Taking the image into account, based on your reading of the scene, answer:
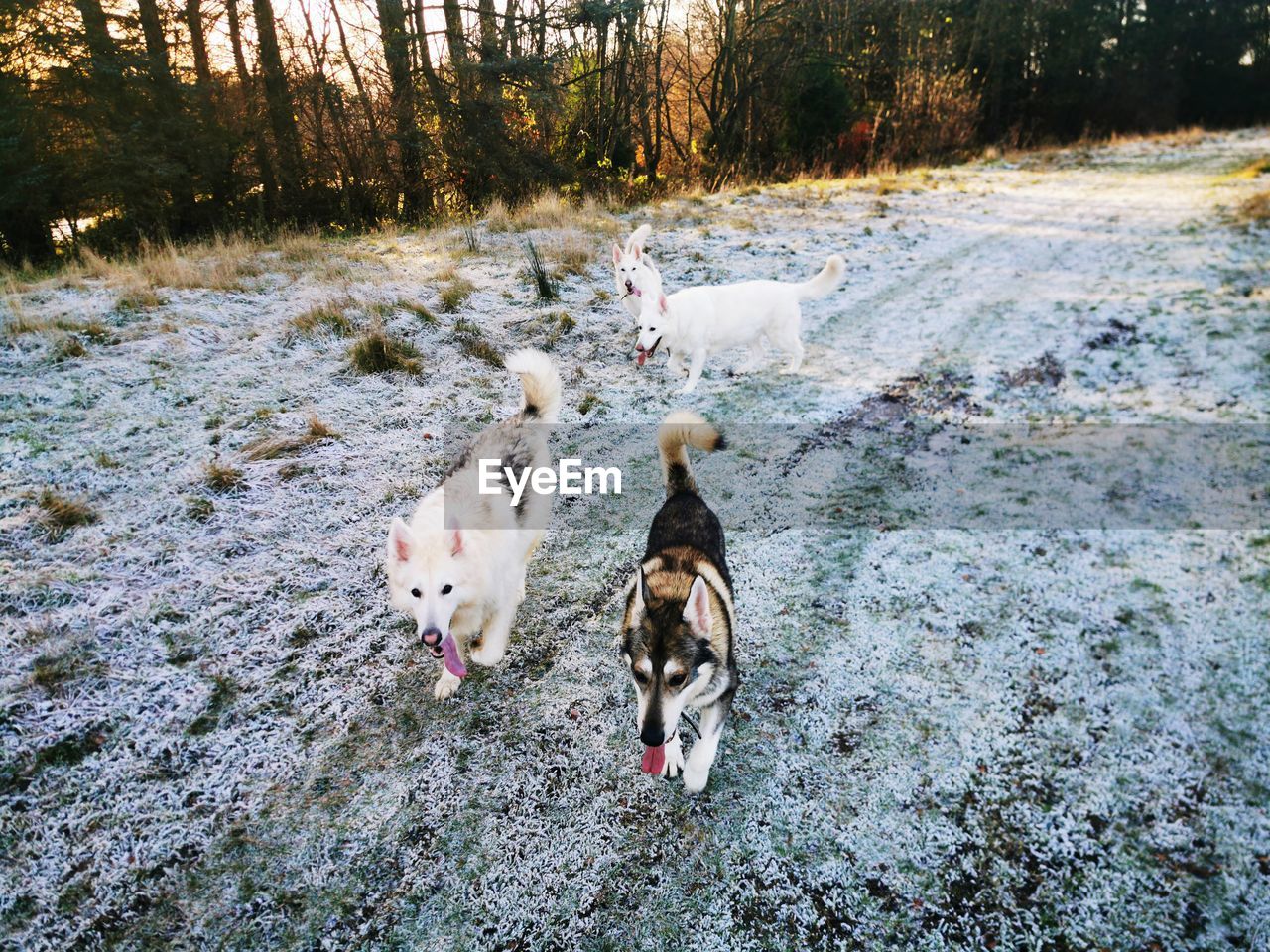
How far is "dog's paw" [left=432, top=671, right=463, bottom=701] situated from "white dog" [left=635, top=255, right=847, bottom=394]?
14.5 feet

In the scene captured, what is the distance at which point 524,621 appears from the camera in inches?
167

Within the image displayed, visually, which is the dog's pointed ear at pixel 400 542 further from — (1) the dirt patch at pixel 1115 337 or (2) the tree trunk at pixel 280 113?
(2) the tree trunk at pixel 280 113

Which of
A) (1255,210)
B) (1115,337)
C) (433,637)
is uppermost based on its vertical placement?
(1255,210)


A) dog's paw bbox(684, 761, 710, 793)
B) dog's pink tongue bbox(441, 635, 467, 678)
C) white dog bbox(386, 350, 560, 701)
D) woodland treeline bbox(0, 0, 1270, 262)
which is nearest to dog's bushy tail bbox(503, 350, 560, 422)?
white dog bbox(386, 350, 560, 701)

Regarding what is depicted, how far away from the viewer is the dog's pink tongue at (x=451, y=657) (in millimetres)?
3455

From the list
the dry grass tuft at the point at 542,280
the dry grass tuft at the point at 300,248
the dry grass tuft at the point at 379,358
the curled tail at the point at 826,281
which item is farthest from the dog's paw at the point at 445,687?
the dry grass tuft at the point at 300,248

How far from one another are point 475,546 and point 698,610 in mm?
1396

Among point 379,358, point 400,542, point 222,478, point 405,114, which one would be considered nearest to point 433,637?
point 400,542

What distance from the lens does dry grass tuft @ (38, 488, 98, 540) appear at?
14.4 ft

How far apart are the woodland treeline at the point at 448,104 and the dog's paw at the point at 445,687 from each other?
1264 centimetres

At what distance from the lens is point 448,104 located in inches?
577

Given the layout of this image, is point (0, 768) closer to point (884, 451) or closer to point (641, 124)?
point (884, 451)

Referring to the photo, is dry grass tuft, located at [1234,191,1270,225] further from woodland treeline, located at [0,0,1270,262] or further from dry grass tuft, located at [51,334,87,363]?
dry grass tuft, located at [51,334,87,363]

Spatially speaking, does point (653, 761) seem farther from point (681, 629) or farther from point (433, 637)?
point (433, 637)
